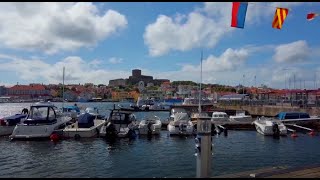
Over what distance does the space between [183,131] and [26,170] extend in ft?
65.0

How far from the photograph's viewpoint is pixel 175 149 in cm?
3069

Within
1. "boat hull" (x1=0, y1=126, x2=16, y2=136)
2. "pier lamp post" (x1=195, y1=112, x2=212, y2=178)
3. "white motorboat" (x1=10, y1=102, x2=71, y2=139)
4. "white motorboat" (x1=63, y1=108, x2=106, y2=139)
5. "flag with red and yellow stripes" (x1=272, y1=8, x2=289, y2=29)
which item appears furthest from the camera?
"boat hull" (x1=0, y1=126, x2=16, y2=136)

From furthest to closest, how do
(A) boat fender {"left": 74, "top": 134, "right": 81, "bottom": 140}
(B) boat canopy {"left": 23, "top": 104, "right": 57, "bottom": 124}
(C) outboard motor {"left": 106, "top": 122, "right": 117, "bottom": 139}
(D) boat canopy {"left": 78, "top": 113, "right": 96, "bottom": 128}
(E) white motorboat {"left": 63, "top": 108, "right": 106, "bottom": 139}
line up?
(D) boat canopy {"left": 78, "top": 113, "right": 96, "bottom": 128} < (B) boat canopy {"left": 23, "top": 104, "right": 57, "bottom": 124} < (E) white motorboat {"left": 63, "top": 108, "right": 106, "bottom": 139} < (A) boat fender {"left": 74, "top": 134, "right": 81, "bottom": 140} < (C) outboard motor {"left": 106, "top": 122, "right": 117, "bottom": 139}

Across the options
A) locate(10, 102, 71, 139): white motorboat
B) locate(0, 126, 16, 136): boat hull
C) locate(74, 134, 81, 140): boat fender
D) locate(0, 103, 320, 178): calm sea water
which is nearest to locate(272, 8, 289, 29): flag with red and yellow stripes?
locate(0, 103, 320, 178): calm sea water

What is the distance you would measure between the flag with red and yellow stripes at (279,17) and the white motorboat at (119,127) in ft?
77.8

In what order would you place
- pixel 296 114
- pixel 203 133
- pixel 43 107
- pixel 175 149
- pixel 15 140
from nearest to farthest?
1. pixel 203 133
2. pixel 175 149
3. pixel 15 140
4. pixel 43 107
5. pixel 296 114

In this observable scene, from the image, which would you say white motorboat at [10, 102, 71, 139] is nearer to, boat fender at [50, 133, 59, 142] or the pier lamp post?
boat fender at [50, 133, 59, 142]

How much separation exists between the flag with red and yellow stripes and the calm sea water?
29.5ft

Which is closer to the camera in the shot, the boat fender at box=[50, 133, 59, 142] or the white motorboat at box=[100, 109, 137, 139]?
the boat fender at box=[50, 133, 59, 142]

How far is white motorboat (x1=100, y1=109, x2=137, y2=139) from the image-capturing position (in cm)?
3631

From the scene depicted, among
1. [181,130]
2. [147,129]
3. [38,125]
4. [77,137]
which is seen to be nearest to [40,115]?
[38,125]

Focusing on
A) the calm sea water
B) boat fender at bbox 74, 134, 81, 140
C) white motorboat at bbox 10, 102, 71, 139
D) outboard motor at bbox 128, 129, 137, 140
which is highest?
white motorboat at bbox 10, 102, 71, 139

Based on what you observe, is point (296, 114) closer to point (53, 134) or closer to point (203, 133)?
point (53, 134)

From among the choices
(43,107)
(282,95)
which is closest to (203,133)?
(43,107)
